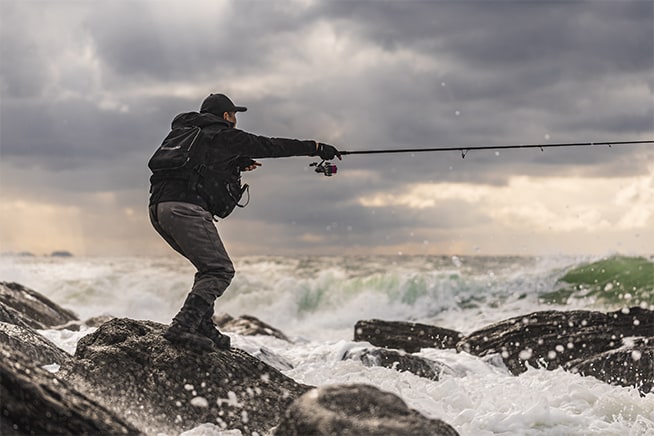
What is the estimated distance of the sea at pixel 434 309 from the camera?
711 centimetres

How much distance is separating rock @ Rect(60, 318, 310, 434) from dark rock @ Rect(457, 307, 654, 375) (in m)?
5.31

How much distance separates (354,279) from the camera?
101 ft

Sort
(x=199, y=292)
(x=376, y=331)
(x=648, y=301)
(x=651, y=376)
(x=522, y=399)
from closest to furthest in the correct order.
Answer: (x=199, y=292)
(x=522, y=399)
(x=651, y=376)
(x=376, y=331)
(x=648, y=301)

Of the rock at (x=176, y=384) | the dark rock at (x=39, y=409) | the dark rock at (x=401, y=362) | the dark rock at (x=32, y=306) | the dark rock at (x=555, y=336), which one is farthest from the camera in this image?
the dark rock at (x=32, y=306)

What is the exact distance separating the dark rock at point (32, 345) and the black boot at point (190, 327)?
1403 mm

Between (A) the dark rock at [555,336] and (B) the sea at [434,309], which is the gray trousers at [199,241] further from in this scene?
(A) the dark rock at [555,336]

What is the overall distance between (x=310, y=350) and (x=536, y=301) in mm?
14544

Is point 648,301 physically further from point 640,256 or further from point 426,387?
point 426,387

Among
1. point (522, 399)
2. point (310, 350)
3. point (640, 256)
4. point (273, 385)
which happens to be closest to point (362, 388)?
point (273, 385)

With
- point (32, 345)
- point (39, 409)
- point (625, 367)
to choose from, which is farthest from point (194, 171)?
point (625, 367)

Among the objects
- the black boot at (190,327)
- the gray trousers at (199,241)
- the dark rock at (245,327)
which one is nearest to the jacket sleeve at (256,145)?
the gray trousers at (199,241)

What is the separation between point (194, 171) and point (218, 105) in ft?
2.22

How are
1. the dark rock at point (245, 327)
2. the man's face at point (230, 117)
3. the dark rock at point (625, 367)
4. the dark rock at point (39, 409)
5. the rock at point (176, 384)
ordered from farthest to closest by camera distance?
1. the dark rock at point (245, 327)
2. the dark rock at point (625, 367)
3. the man's face at point (230, 117)
4. the rock at point (176, 384)
5. the dark rock at point (39, 409)

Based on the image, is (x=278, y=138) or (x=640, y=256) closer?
(x=278, y=138)
